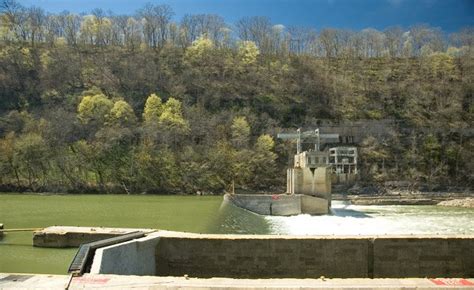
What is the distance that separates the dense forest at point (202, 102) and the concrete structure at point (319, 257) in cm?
5852

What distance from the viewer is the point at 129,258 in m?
12.4

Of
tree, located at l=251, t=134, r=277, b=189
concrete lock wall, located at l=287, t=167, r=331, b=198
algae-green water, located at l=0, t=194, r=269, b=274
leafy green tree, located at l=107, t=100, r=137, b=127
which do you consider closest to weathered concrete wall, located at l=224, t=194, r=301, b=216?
concrete lock wall, located at l=287, t=167, r=331, b=198

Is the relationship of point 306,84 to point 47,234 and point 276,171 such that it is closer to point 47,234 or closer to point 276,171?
point 276,171

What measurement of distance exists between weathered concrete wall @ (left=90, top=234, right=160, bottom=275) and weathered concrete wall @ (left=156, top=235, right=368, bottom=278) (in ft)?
1.21

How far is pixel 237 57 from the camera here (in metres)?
111

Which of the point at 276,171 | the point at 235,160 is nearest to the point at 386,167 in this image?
the point at 276,171

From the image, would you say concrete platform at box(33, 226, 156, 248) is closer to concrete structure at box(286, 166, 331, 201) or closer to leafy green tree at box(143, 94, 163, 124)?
concrete structure at box(286, 166, 331, 201)

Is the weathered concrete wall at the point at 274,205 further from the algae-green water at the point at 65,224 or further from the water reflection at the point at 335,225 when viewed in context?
the algae-green water at the point at 65,224

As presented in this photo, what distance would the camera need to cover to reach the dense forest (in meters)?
74.2

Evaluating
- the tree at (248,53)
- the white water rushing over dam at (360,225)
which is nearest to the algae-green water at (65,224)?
the white water rushing over dam at (360,225)

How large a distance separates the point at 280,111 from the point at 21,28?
68829mm

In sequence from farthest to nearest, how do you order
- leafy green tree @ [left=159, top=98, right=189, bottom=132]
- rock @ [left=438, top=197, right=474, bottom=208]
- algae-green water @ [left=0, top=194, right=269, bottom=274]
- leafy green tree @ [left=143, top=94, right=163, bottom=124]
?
leafy green tree @ [left=143, top=94, right=163, bottom=124] < leafy green tree @ [left=159, top=98, right=189, bottom=132] < rock @ [left=438, top=197, right=474, bottom=208] < algae-green water @ [left=0, top=194, right=269, bottom=274]

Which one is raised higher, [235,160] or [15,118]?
[15,118]

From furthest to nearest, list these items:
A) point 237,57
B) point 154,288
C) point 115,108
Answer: point 237,57 < point 115,108 < point 154,288
